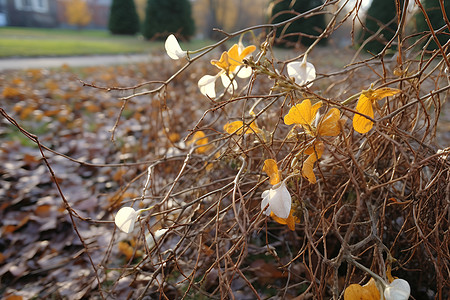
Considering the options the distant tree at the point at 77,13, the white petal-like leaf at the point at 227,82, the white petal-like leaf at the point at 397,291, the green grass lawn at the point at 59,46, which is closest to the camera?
the white petal-like leaf at the point at 397,291

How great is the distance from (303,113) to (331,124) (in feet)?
0.21

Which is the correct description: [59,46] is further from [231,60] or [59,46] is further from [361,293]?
[361,293]

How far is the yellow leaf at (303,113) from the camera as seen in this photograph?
75 centimetres

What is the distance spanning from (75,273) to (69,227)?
0.43 metres

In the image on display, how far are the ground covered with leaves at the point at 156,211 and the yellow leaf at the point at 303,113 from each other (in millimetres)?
150

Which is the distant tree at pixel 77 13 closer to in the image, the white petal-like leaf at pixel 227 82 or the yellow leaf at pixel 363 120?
the white petal-like leaf at pixel 227 82

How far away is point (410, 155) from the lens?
4.27ft

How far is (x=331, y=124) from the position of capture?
0.75 m

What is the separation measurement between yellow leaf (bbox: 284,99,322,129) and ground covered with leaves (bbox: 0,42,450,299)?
15 cm

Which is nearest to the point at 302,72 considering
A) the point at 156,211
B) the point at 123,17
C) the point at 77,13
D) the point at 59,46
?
the point at 156,211

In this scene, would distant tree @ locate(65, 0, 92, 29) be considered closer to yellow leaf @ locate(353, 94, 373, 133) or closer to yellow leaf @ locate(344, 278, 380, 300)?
yellow leaf @ locate(353, 94, 373, 133)

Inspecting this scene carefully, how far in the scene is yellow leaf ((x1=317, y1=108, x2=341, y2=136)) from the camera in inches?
29.5

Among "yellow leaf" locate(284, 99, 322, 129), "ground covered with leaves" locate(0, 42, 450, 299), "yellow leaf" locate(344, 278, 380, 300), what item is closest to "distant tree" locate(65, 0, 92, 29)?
"ground covered with leaves" locate(0, 42, 450, 299)

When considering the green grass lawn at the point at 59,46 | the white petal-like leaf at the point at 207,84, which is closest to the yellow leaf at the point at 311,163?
the white petal-like leaf at the point at 207,84
